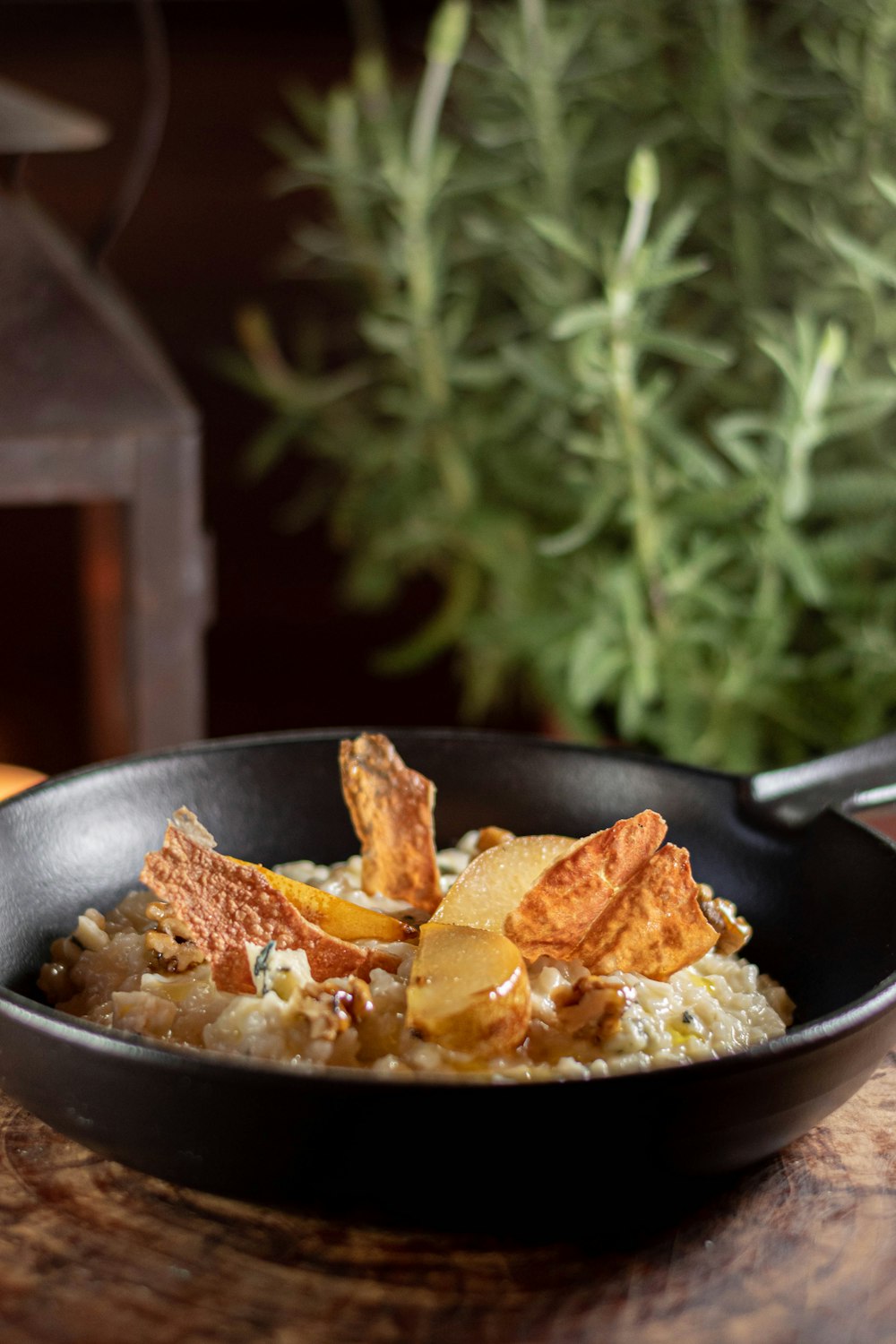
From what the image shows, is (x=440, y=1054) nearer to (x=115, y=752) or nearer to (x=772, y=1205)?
(x=772, y=1205)

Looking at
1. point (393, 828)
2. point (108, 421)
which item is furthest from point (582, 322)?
point (393, 828)

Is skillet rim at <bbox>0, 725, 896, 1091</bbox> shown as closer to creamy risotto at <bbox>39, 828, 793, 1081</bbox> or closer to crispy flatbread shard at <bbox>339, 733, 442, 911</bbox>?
creamy risotto at <bbox>39, 828, 793, 1081</bbox>

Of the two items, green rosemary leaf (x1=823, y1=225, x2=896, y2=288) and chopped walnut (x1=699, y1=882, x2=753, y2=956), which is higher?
green rosemary leaf (x1=823, y1=225, x2=896, y2=288)

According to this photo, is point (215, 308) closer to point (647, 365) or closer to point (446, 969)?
point (647, 365)

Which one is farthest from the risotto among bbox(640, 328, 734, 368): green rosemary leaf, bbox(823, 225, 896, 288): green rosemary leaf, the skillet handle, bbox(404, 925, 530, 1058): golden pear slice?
bbox(823, 225, 896, 288): green rosemary leaf

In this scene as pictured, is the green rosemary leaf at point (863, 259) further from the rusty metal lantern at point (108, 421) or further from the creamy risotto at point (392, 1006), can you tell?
the creamy risotto at point (392, 1006)

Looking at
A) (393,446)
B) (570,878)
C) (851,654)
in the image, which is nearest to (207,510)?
(393,446)
